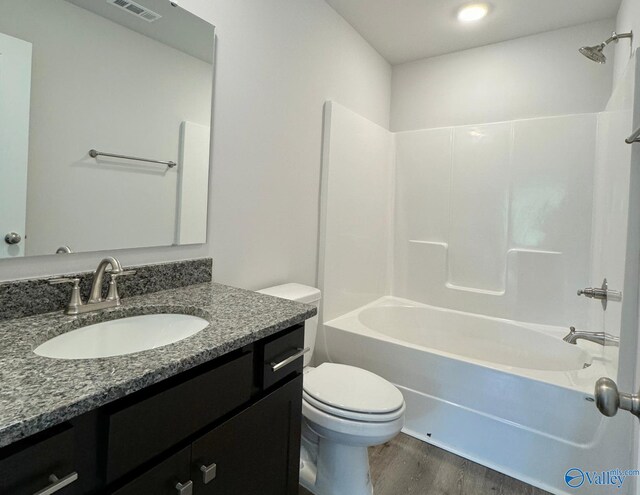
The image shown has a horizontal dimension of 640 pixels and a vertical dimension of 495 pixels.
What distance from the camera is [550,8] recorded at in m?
2.08

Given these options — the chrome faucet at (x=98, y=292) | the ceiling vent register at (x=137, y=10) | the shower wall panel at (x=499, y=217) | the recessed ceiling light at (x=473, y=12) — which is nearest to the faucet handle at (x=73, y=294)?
the chrome faucet at (x=98, y=292)

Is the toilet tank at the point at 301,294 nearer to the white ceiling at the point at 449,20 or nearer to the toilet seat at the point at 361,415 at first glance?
the toilet seat at the point at 361,415

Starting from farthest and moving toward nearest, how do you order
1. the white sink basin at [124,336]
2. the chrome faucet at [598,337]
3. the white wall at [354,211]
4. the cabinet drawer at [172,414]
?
1. the white wall at [354,211]
2. the chrome faucet at [598,337]
3. the white sink basin at [124,336]
4. the cabinet drawer at [172,414]

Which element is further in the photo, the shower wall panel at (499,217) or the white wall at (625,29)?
the shower wall panel at (499,217)

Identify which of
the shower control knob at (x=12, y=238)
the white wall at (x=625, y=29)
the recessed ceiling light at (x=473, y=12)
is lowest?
the shower control knob at (x=12, y=238)

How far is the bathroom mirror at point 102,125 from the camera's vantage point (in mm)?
967

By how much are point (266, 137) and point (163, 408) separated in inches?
52.8

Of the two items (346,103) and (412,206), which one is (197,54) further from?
(412,206)

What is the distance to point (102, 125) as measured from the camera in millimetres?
1134

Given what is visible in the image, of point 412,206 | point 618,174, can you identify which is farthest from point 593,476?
point 412,206

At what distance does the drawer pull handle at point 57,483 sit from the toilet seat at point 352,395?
38.8 inches

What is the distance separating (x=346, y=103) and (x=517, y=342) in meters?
A: 2.00

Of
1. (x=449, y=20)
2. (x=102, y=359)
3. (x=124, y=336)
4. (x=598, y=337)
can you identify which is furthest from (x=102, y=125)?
(x=449, y=20)

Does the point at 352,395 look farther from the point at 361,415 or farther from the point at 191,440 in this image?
the point at 191,440
